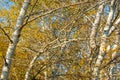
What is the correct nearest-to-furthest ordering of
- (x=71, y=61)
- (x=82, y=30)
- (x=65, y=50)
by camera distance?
(x=71, y=61), (x=65, y=50), (x=82, y=30)

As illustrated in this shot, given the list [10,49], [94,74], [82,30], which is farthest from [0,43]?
[82,30]

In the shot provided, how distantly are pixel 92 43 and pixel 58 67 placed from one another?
232 cm

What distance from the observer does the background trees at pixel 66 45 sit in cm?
527

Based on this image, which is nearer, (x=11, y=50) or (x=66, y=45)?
(x=11, y=50)

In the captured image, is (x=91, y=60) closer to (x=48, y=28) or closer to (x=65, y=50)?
(x=65, y=50)

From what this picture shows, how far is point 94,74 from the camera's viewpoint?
6375 mm

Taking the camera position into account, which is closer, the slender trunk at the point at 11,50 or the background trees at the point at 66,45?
the slender trunk at the point at 11,50

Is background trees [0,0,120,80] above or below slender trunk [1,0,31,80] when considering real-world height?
above

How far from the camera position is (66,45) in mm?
8828

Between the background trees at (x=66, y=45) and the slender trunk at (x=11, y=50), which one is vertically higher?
the background trees at (x=66, y=45)

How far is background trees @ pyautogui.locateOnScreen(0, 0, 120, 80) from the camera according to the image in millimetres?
5273

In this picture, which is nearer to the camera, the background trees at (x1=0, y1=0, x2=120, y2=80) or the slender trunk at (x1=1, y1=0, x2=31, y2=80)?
the slender trunk at (x1=1, y1=0, x2=31, y2=80)

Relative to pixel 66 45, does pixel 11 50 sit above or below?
below

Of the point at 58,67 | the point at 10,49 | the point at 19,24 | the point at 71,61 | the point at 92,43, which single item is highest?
the point at 58,67
